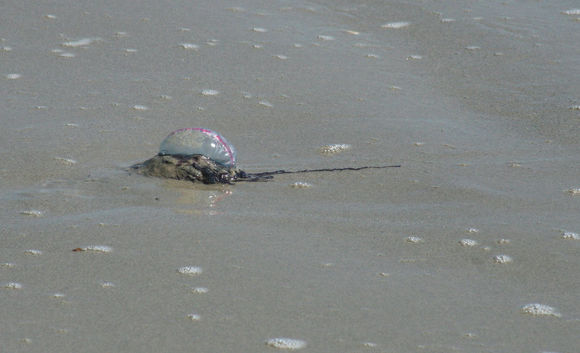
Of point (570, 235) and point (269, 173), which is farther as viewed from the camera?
point (269, 173)

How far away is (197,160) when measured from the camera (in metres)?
4.41

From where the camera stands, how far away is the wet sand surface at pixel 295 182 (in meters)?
3.06

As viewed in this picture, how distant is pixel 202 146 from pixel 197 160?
0.29 ft

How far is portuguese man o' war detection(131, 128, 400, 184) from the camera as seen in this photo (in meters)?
4.38

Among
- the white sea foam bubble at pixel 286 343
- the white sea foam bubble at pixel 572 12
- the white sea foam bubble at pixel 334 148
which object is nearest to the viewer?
the white sea foam bubble at pixel 286 343

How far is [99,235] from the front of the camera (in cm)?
371

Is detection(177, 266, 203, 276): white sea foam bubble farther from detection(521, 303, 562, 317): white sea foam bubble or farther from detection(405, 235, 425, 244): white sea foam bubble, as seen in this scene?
detection(521, 303, 562, 317): white sea foam bubble

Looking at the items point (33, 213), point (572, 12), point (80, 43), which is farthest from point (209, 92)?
point (572, 12)

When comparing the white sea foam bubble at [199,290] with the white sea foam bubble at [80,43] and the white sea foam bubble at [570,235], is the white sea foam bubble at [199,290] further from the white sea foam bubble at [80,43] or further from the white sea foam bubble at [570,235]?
the white sea foam bubble at [80,43]

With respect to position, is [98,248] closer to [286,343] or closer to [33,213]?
[33,213]

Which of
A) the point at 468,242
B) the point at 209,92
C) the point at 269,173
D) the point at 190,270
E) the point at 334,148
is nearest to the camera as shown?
the point at 190,270

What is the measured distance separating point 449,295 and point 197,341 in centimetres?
108

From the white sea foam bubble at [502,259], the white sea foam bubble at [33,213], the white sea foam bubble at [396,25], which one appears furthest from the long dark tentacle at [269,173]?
the white sea foam bubble at [396,25]

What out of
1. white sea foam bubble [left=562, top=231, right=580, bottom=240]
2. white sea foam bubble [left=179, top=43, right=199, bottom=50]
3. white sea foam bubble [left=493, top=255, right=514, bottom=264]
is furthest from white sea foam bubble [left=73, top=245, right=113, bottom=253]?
white sea foam bubble [left=179, top=43, right=199, bottom=50]
